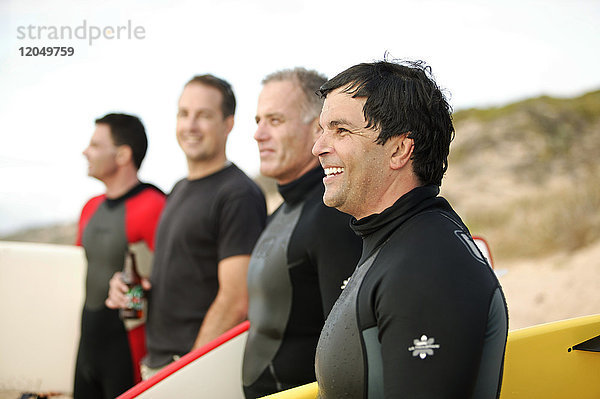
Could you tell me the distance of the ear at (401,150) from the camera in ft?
4.75

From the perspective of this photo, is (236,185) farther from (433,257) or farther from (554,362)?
(433,257)

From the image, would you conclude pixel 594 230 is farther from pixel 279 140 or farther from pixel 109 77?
pixel 109 77

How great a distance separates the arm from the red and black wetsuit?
0.83 metres

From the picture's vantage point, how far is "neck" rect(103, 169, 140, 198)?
12.7 feet

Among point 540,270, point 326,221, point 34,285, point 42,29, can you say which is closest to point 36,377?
point 34,285

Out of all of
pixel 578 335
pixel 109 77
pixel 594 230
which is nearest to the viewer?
pixel 578 335

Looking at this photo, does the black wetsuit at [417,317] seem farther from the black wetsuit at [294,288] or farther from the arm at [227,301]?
the arm at [227,301]

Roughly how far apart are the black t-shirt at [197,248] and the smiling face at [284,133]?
1.70 ft

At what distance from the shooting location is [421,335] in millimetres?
1205

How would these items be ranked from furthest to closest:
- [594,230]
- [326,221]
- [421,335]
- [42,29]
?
1. [594,230]
2. [42,29]
3. [326,221]
4. [421,335]

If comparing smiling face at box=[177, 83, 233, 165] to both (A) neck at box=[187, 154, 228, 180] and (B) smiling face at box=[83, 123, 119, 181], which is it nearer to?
(A) neck at box=[187, 154, 228, 180]

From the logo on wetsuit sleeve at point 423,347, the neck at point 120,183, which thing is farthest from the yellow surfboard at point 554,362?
the neck at point 120,183

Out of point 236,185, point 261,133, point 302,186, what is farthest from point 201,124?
point 302,186

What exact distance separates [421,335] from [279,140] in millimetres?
1430
